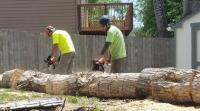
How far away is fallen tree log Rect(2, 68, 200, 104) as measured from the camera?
338 inches

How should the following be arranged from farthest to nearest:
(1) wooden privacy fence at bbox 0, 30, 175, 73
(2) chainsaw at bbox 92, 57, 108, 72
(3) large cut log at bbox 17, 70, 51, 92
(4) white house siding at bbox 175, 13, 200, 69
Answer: (4) white house siding at bbox 175, 13, 200, 69 → (1) wooden privacy fence at bbox 0, 30, 175, 73 → (2) chainsaw at bbox 92, 57, 108, 72 → (3) large cut log at bbox 17, 70, 51, 92

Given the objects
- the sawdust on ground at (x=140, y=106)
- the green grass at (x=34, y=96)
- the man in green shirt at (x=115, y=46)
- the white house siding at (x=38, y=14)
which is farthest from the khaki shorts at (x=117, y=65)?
the white house siding at (x=38, y=14)

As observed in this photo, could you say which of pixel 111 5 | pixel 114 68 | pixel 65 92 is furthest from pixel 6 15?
pixel 65 92

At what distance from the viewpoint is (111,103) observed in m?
9.29

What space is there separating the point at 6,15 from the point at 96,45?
476 centimetres

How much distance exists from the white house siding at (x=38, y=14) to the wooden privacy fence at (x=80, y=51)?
2809 millimetres

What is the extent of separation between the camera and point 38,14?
78.5 ft

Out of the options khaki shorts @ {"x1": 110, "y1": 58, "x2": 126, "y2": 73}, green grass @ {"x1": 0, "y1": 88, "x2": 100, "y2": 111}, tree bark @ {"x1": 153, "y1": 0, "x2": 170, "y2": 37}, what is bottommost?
green grass @ {"x1": 0, "y1": 88, "x2": 100, "y2": 111}

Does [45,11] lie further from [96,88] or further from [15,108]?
[15,108]

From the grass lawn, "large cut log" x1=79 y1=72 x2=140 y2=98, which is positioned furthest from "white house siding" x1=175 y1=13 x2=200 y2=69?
the grass lawn

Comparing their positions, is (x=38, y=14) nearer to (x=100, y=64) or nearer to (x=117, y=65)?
(x=100, y=64)

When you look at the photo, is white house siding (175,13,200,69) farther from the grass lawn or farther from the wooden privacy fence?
the grass lawn

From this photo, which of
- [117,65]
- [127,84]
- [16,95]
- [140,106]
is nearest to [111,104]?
[127,84]

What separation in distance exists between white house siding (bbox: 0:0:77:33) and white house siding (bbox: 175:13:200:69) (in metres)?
5.14
